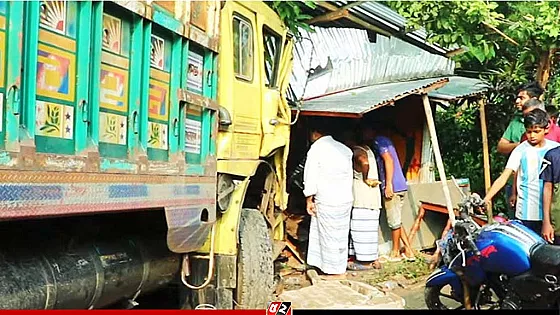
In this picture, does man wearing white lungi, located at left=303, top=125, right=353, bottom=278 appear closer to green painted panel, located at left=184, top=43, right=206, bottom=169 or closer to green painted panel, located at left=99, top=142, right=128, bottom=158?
green painted panel, located at left=184, top=43, right=206, bottom=169

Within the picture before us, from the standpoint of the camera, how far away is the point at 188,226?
361 cm

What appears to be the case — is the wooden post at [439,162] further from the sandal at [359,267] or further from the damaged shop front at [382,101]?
the sandal at [359,267]

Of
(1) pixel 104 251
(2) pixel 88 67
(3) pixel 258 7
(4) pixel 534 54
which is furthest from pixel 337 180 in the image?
(2) pixel 88 67

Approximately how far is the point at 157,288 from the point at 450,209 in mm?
3667

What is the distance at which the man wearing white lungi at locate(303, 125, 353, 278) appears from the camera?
6344 mm

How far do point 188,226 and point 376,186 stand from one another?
3.63 m

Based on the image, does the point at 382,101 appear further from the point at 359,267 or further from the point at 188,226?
the point at 188,226

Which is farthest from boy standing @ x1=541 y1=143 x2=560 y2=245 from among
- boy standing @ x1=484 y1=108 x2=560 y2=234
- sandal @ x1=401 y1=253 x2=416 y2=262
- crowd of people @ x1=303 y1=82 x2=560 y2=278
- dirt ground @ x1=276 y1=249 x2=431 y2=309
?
sandal @ x1=401 y1=253 x2=416 y2=262

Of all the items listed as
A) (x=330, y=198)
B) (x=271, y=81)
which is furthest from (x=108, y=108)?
(x=330, y=198)

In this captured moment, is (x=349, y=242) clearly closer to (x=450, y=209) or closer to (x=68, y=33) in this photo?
(x=450, y=209)

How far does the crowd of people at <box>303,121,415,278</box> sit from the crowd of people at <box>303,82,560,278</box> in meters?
0.01

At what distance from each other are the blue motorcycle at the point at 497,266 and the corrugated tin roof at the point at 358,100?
248 cm

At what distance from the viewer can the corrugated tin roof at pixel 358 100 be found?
6500 millimetres

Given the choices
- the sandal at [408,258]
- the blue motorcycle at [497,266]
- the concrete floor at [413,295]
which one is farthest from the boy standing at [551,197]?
the sandal at [408,258]
